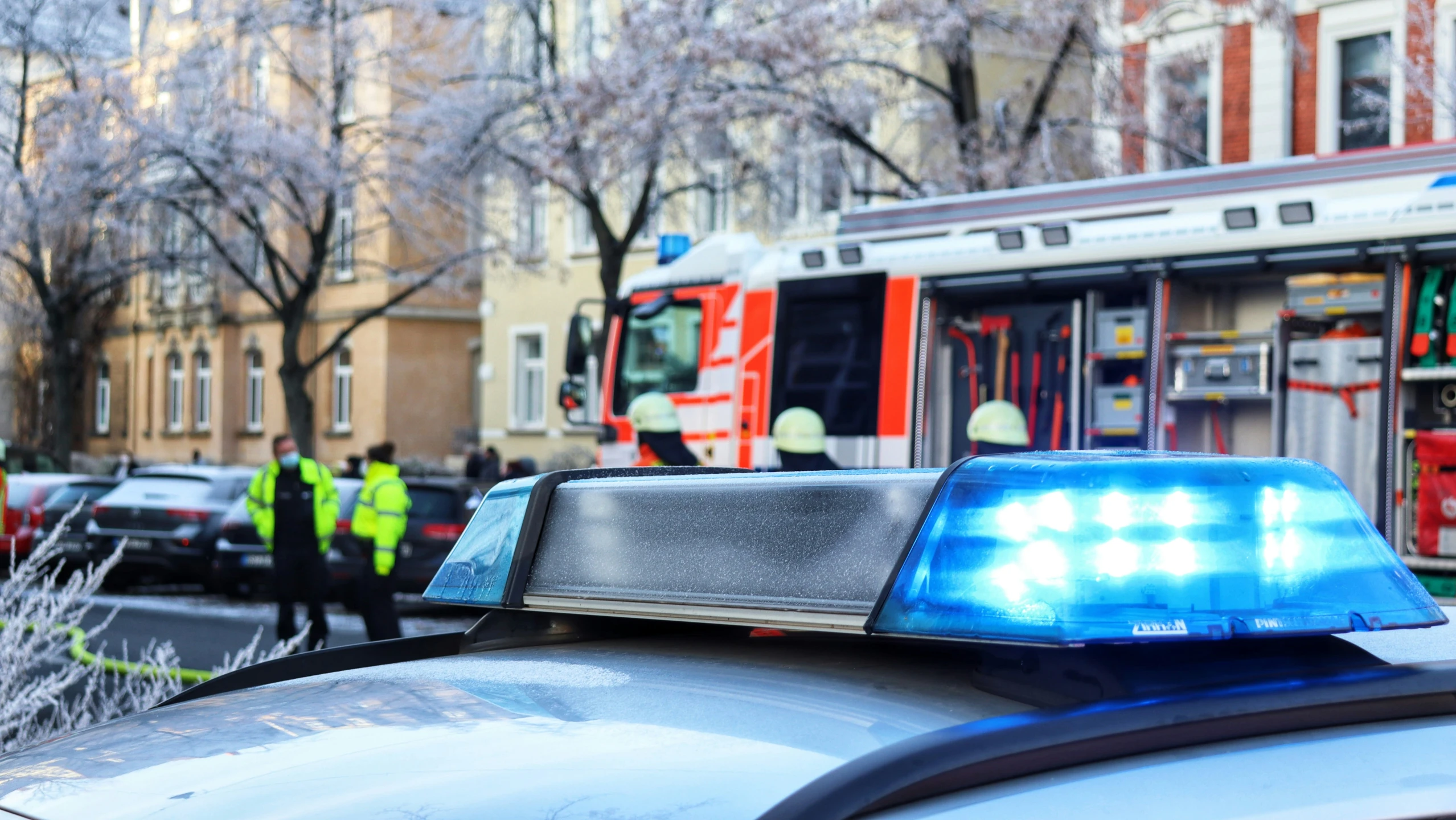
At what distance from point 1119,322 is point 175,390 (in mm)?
38351

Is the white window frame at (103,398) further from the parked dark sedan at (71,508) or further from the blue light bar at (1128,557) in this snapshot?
the blue light bar at (1128,557)

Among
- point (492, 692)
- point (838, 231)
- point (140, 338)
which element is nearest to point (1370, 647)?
point (492, 692)

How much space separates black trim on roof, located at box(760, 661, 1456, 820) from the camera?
1.37 m

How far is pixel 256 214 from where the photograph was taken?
25.2 metres

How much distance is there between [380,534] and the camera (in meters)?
11.2

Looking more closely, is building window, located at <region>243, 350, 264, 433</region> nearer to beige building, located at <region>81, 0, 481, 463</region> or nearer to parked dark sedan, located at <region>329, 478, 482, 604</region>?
beige building, located at <region>81, 0, 481, 463</region>

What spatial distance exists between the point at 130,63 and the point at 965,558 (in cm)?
2734

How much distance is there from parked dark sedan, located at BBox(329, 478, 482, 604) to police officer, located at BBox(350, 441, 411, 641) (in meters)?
4.12

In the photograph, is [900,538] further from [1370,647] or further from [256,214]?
[256,214]

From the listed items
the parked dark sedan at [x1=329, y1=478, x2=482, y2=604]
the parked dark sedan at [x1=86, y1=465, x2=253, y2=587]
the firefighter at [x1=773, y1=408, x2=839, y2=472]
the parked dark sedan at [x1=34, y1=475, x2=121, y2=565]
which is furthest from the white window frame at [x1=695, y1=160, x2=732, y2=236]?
the firefighter at [x1=773, y1=408, x2=839, y2=472]

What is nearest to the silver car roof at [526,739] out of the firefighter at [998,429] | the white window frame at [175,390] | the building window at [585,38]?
the firefighter at [998,429]

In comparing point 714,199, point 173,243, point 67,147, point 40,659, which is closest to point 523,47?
point 714,199

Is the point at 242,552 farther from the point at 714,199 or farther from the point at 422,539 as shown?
the point at 714,199

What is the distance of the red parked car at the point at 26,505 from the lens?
20.3 m
